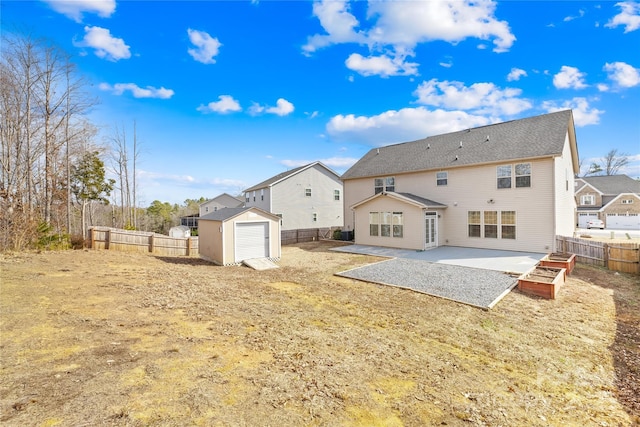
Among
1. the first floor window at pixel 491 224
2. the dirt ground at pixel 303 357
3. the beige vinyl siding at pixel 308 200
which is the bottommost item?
the dirt ground at pixel 303 357

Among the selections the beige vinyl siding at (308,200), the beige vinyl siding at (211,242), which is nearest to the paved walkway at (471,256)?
the beige vinyl siding at (211,242)

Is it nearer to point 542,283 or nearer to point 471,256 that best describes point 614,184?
point 471,256

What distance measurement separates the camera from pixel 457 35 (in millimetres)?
12781

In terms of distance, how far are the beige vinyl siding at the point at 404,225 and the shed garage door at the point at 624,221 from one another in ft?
105

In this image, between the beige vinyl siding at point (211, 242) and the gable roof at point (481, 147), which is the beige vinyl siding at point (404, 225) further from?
the beige vinyl siding at point (211, 242)

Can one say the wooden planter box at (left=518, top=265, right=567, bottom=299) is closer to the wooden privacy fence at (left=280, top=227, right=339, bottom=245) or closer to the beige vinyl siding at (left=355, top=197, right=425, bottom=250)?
the beige vinyl siding at (left=355, top=197, right=425, bottom=250)

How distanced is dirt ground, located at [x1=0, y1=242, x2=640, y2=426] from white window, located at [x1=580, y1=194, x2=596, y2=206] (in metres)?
36.5

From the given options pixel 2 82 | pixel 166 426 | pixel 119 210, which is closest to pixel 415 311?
pixel 166 426

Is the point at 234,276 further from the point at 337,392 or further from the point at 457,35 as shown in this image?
the point at 457,35

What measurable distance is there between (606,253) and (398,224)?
8.96m

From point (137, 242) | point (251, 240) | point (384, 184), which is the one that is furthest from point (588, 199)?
point (137, 242)

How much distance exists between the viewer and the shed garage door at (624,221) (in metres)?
30.8

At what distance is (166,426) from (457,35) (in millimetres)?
16246

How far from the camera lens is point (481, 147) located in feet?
54.1
